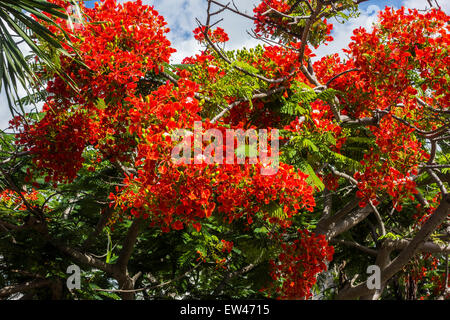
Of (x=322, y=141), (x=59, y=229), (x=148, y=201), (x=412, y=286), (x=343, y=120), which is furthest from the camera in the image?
(x=412, y=286)

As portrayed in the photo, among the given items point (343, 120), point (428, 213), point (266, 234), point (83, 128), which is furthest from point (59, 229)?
point (428, 213)

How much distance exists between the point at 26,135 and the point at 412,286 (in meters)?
6.93

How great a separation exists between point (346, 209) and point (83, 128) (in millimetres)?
3622

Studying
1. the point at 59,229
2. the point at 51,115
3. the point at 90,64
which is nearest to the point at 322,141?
the point at 90,64

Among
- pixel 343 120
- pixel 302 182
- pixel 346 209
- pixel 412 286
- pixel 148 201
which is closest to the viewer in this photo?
pixel 148 201

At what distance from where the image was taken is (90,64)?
3699 mm

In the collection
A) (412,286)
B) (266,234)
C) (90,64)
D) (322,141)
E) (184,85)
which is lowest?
(412,286)

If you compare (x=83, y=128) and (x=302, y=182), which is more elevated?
(x=83, y=128)

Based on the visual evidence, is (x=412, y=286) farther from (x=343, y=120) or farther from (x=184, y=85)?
(x=184, y=85)

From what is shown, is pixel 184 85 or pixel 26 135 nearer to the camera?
pixel 184 85

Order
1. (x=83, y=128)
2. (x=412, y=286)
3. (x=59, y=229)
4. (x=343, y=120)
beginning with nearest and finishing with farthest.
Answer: (x=83, y=128)
(x=343, y=120)
(x=59, y=229)
(x=412, y=286)

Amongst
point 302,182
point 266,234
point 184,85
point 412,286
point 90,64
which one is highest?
point 90,64

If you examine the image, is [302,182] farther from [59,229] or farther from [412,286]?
[412,286]

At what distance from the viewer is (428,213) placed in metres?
5.91
